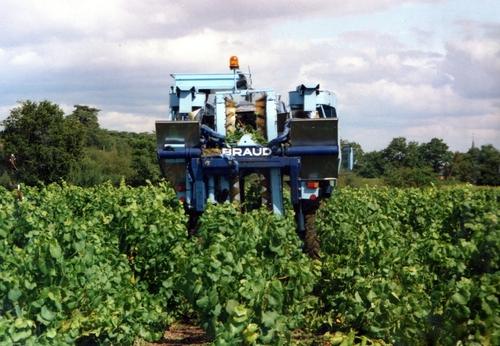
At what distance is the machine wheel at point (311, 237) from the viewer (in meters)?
11.5

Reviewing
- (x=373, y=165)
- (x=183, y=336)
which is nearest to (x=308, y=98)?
(x=183, y=336)

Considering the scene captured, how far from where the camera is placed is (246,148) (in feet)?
34.3

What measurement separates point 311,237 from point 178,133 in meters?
2.57

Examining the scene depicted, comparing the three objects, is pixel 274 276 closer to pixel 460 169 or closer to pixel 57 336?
pixel 57 336

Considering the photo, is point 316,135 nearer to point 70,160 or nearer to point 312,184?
point 312,184

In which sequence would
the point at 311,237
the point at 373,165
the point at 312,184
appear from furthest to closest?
the point at 373,165
the point at 311,237
the point at 312,184

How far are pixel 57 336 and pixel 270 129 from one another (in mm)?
6009

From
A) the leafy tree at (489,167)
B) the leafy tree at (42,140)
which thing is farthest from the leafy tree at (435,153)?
the leafy tree at (42,140)

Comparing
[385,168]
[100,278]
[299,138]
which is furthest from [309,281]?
[385,168]

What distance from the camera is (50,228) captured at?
804 cm

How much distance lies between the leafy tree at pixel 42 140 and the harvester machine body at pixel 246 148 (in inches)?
1036

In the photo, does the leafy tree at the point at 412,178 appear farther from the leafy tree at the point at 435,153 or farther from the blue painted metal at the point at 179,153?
the blue painted metal at the point at 179,153

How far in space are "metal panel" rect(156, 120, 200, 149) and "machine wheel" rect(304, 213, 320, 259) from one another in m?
2.19

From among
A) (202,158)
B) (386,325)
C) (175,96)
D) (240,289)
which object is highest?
(175,96)
